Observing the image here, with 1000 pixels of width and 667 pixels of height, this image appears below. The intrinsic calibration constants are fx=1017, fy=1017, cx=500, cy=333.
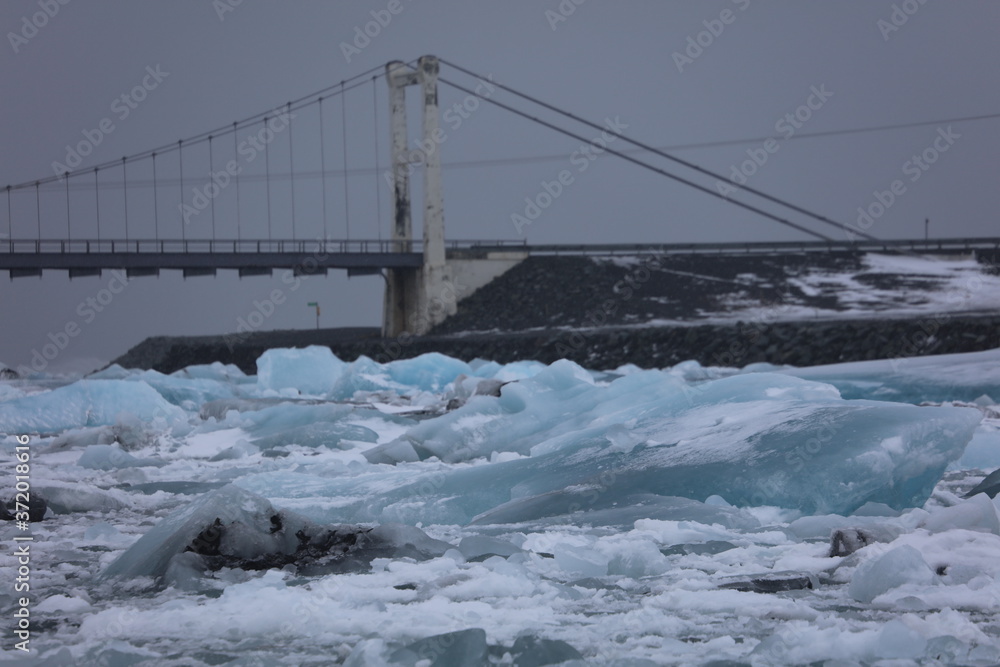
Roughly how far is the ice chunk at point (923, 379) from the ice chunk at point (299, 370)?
301 inches

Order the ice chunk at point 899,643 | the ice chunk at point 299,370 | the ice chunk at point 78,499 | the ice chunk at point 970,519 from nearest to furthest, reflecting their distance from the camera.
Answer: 1. the ice chunk at point 899,643
2. the ice chunk at point 970,519
3. the ice chunk at point 78,499
4. the ice chunk at point 299,370

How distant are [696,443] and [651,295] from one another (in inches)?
936

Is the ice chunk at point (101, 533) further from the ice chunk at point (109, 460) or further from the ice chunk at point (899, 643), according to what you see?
the ice chunk at point (899, 643)

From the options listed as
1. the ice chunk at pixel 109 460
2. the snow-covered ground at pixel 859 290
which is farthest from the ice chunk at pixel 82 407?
the snow-covered ground at pixel 859 290

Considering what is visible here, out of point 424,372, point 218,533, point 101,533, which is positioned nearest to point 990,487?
point 218,533

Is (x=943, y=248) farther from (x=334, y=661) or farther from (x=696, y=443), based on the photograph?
(x=334, y=661)

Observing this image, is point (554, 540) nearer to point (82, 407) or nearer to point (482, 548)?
point (482, 548)

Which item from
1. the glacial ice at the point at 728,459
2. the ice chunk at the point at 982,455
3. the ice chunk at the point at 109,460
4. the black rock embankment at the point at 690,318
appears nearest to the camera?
the glacial ice at the point at 728,459

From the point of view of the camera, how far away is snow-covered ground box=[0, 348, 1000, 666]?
2855mm

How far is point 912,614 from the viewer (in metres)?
2.96

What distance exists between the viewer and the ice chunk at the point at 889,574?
3.21m

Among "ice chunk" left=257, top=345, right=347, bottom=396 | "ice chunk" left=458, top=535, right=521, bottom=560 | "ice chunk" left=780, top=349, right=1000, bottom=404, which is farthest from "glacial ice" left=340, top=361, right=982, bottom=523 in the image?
"ice chunk" left=257, top=345, right=347, bottom=396

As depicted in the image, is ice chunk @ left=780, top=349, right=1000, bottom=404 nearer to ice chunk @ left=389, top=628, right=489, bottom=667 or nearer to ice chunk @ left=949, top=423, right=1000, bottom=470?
ice chunk @ left=949, top=423, right=1000, bottom=470

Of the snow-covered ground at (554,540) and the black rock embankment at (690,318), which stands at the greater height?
the black rock embankment at (690,318)
